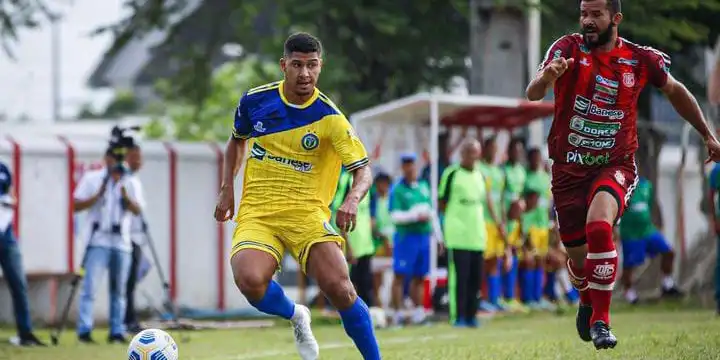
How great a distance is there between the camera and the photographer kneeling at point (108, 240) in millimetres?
15070

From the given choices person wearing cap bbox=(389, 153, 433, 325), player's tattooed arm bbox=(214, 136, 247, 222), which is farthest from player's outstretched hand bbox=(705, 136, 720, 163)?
person wearing cap bbox=(389, 153, 433, 325)

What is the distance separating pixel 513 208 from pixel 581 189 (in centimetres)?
927

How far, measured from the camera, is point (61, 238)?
744 inches

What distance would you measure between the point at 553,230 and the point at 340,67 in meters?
3.85

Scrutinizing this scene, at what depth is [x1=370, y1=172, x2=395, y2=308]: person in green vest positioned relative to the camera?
18.6 m

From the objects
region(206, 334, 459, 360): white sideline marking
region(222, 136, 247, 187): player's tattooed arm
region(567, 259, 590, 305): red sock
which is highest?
region(222, 136, 247, 187): player's tattooed arm

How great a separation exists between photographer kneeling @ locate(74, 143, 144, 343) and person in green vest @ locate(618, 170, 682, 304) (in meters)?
8.44

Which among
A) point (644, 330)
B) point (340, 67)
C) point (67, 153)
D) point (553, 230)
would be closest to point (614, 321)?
point (644, 330)

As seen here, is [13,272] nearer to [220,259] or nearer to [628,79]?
[220,259]

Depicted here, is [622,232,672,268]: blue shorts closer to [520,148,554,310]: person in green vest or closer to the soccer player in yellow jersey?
[520,148,554,310]: person in green vest

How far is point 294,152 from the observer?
30.9 feet

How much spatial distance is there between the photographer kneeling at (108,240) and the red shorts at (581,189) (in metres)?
6.32

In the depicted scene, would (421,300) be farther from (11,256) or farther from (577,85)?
(577,85)

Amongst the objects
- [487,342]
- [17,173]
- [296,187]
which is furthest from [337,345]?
[17,173]
